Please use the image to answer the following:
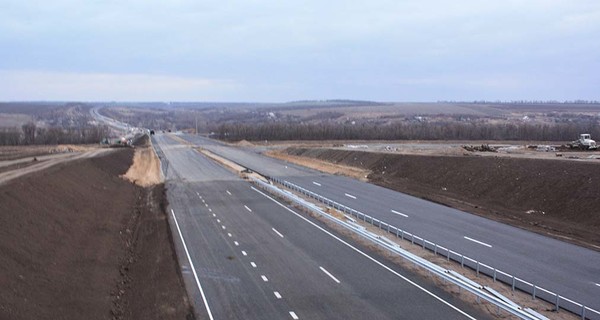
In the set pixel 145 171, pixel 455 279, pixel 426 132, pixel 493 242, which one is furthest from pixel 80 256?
pixel 426 132

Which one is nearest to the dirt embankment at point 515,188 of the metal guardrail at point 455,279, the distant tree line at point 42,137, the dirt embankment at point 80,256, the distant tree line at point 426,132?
the metal guardrail at point 455,279

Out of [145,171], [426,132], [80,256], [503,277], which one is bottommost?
[145,171]

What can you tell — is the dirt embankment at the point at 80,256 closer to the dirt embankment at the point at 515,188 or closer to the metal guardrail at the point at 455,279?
the metal guardrail at the point at 455,279

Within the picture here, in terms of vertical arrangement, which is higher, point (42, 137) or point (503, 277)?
point (503, 277)

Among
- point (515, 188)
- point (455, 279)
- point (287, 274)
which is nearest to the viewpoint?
point (455, 279)

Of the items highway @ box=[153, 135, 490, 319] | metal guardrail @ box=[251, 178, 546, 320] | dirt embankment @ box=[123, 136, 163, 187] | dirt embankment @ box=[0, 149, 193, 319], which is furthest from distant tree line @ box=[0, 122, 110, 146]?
metal guardrail @ box=[251, 178, 546, 320]

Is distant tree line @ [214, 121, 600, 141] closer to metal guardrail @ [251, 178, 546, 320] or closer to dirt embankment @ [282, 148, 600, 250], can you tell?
dirt embankment @ [282, 148, 600, 250]

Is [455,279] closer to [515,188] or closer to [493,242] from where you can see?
[493,242]
